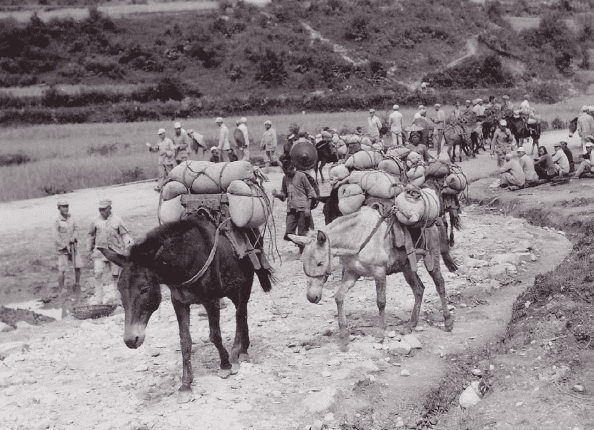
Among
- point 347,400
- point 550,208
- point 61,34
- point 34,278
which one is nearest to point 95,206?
point 34,278

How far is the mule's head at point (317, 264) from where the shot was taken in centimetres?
838

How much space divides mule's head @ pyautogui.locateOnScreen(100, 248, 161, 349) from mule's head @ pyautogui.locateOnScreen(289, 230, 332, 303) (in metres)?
1.96

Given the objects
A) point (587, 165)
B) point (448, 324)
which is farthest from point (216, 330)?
point (587, 165)

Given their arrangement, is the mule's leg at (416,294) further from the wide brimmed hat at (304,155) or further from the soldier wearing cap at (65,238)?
the soldier wearing cap at (65,238)

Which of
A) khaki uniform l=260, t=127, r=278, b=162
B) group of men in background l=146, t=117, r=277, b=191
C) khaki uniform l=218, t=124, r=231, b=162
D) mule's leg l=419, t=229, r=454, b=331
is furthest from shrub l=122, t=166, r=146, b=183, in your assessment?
mule's leg l=419, t=229, r=454, b=331

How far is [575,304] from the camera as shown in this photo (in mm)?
9039

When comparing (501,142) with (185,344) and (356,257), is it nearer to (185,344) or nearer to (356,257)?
(356,257)

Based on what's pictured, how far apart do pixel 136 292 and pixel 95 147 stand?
24.0 metres

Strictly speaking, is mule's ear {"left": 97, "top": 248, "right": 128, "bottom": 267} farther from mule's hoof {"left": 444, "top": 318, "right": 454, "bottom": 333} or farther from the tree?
the tree

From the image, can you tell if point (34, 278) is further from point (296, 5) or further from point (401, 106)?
point (296, 5)

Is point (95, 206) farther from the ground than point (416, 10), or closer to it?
closer to it

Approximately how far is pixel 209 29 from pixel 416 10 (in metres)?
16.5

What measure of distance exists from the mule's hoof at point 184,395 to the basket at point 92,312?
14.7 ft

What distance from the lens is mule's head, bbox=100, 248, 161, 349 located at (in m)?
6.94
